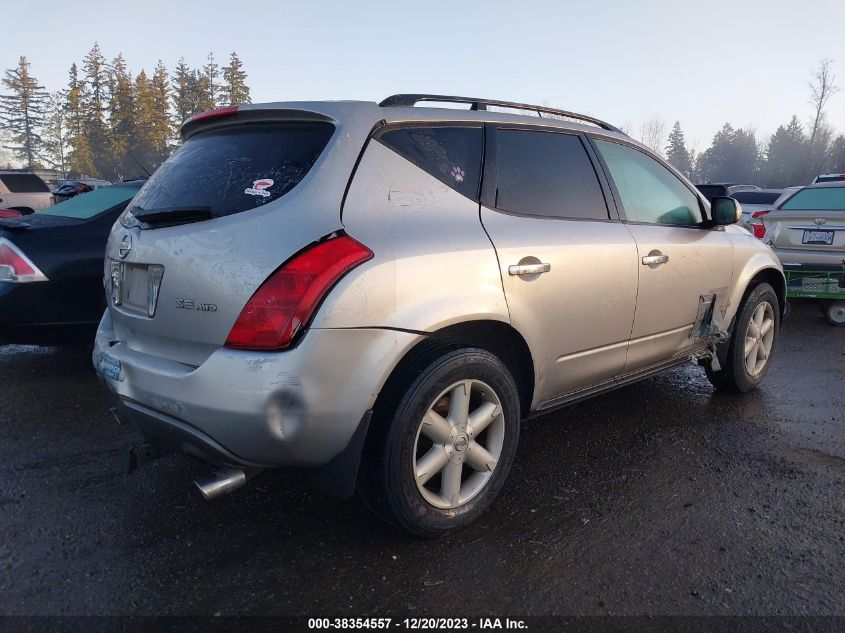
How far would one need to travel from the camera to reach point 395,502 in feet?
7.97

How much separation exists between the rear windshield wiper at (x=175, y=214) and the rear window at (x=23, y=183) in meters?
21.5

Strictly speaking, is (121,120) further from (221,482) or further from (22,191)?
(221,482)

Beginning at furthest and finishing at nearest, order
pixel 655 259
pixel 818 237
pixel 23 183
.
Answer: pixel 23 183, pixel 818 237, pixel 655 259

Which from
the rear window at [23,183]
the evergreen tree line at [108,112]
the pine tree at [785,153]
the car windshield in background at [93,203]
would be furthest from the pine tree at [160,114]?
the pine tree at [785,153]

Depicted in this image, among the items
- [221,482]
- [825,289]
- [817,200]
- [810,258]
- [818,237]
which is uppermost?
[817,200]

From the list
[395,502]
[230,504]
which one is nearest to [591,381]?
[395,502]

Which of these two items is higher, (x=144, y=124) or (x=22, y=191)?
(x=144, y=124)

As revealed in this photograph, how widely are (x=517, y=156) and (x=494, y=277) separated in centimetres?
76

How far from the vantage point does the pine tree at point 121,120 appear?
57562 millimetres

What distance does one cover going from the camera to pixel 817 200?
780 centimetres

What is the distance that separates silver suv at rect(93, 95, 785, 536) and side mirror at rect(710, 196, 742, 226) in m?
0.90

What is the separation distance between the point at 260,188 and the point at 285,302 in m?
0.52

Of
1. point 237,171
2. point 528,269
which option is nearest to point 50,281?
point 237,171

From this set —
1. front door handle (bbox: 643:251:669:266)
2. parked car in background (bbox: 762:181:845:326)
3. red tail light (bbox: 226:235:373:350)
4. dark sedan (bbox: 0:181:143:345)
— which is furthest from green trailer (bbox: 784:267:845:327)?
dark sedan (bbox: 0:181:143:345)
